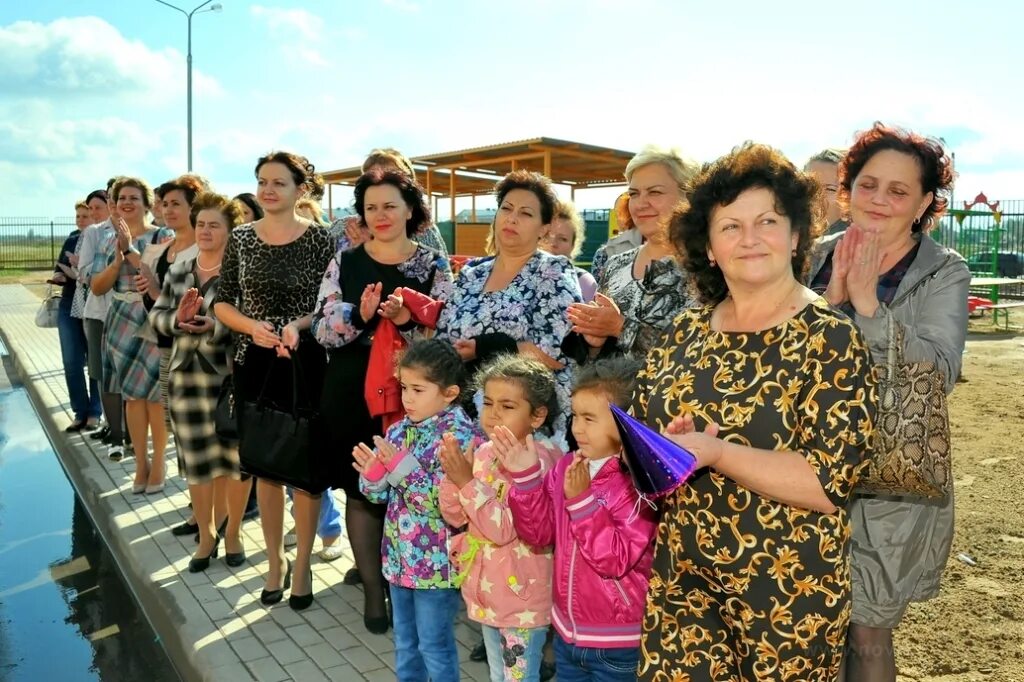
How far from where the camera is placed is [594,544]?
2.56 metres

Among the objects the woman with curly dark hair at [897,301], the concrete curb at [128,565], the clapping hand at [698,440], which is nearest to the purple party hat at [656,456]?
the clapping hand at [698,440]

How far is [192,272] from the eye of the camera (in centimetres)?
508

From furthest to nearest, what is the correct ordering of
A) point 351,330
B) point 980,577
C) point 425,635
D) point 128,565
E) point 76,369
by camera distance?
point 76,369 < point 128,565 < point 980,577 < point 351,330 < point 425,635

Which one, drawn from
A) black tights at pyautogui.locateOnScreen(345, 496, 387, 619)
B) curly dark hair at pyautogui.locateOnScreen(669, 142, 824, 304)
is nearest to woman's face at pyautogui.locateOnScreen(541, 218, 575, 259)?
black tights at pyautogui.locateOnScreen(345, 496, 387, 619)

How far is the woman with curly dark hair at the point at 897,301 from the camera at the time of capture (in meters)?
2.51

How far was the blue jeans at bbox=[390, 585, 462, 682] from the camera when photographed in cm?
331

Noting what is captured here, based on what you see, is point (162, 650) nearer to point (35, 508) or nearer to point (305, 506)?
point (305, 506)

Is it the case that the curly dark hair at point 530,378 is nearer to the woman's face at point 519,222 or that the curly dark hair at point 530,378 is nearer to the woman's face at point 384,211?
the woman's face at point 519,222

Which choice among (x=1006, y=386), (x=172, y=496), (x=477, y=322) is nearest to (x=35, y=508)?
(x=172, y=496)

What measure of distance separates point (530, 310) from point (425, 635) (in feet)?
4.57

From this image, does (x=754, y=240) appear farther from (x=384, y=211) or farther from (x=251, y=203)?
(x=251, y=203)

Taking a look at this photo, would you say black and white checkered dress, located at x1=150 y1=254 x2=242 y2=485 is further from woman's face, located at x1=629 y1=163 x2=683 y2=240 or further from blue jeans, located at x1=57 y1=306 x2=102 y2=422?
blue jeans, located at x1=57 y1=306 x2=102 y2=422

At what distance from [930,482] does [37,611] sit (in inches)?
188

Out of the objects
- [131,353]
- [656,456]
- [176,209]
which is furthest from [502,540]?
[131,353]
